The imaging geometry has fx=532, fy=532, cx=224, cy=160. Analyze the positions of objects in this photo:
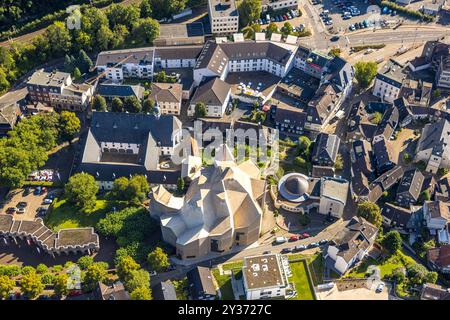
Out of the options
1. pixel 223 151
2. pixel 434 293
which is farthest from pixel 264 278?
pixel 223 151

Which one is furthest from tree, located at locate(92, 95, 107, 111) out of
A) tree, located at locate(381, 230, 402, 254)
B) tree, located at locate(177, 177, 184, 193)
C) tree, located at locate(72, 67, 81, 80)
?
tree, located at locate(381, 230, 402, 254)

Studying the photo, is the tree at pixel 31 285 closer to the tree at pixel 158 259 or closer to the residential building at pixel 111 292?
the residential building at pixel 111 292

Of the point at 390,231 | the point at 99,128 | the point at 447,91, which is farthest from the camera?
the point at 447,91

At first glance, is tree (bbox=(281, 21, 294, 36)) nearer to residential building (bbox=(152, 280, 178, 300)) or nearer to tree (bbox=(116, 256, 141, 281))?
tree (bbox=(116, 256, 141, 281))

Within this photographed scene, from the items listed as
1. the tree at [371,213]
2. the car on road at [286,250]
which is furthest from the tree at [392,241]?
the car on road at [286,250]

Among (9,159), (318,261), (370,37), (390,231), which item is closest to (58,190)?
(9,159)

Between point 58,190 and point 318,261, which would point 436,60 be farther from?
point 58,190
